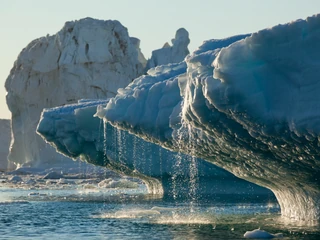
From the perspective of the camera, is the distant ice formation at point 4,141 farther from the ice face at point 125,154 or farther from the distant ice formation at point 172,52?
the ice face at point 125,154

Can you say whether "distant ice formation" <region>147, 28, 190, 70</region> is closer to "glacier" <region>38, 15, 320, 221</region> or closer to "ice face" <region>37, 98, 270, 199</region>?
"ice face" <region>37, 98, 270, 199</region>

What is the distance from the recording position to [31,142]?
216 ft

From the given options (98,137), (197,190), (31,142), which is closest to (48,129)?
(98,137)

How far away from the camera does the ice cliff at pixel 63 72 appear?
62.4 meters

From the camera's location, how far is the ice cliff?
205 ft

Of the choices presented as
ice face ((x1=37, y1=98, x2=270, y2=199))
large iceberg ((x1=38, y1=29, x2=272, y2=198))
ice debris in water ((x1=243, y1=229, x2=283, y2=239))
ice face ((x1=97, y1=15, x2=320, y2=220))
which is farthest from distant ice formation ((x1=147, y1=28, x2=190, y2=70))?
ice debris in water ((x1=243, y1=229, x2=283, y2=239))

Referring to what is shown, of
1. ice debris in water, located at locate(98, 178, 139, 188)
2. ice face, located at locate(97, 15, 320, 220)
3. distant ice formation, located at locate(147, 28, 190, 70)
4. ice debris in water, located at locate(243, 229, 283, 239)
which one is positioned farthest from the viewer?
distant ice formation, located at locate(147, 28, 190, 70)

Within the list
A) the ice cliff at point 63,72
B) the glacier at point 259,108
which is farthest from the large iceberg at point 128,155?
the ice cliff at point 63,72

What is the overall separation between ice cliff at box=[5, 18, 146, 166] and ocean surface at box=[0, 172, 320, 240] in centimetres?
3477

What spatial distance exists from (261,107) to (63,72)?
166ft

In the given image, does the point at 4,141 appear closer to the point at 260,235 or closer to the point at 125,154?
the point at 125,154

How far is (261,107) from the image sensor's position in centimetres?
1334

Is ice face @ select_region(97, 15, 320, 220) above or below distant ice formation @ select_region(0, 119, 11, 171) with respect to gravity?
below

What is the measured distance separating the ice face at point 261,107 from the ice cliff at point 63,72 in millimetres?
42883
